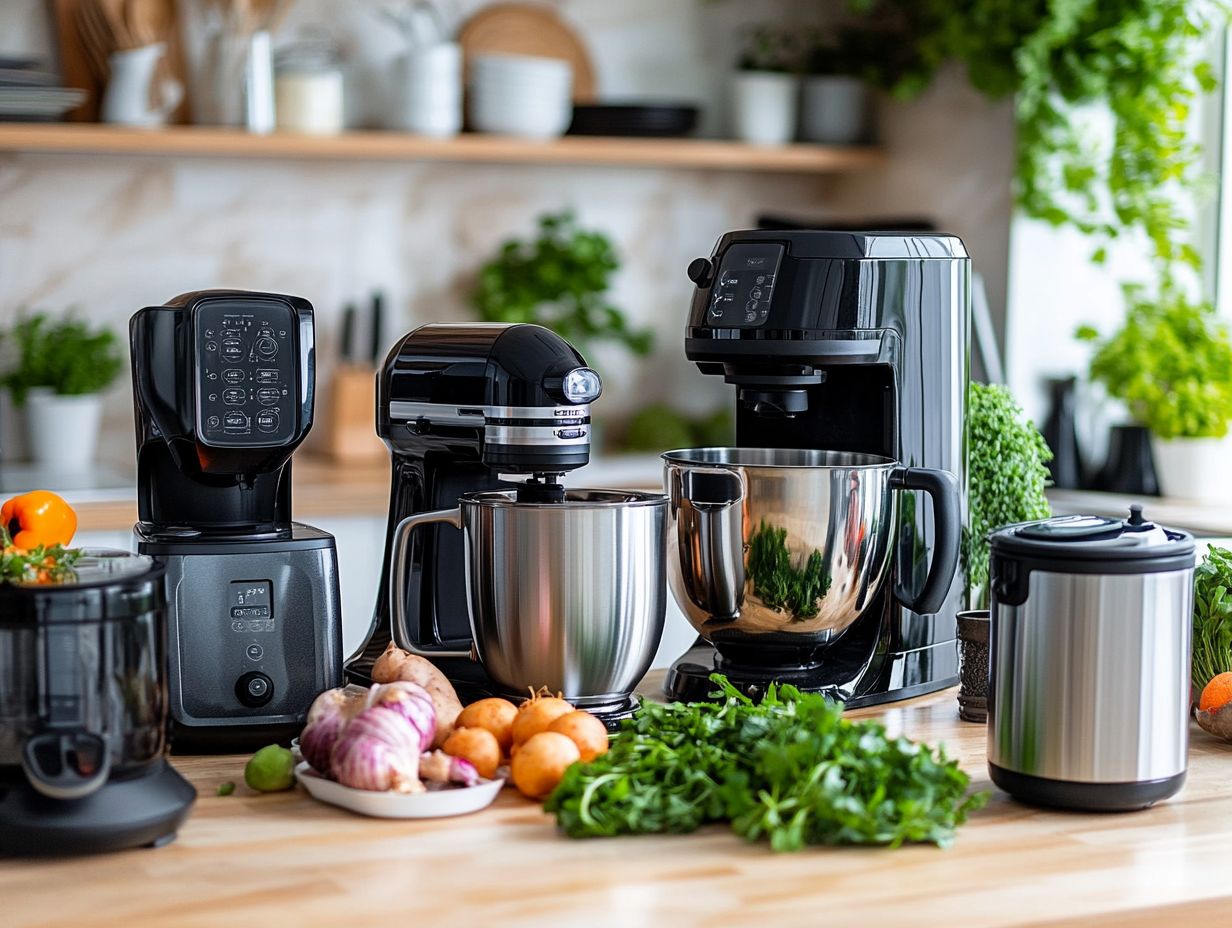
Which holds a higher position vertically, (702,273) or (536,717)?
(702,273)

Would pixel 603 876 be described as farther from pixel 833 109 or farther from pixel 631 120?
pixel 833 109

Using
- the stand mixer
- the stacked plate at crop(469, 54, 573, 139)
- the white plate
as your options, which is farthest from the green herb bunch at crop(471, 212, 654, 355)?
the white plate

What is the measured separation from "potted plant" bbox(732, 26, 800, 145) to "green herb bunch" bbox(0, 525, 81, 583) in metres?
2.68

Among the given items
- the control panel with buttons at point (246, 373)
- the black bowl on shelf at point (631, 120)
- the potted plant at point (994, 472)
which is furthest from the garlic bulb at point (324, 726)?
the black bowl on shelf at point (631, 120)

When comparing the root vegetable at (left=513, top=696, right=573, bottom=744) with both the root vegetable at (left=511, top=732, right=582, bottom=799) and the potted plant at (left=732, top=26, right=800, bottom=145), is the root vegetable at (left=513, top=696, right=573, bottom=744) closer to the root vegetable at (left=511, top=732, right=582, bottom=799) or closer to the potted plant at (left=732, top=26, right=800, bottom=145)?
the root vegetable at (left=511, top=732, right=582, bottom=799)

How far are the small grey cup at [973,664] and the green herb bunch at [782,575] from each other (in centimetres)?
14

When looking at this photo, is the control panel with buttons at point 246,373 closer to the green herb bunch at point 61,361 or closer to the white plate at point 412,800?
the white plate at point 412,800

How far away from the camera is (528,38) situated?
11.4 ft

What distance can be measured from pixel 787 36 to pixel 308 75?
118 centimetres

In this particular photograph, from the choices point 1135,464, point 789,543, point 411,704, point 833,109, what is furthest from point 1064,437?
point 411,704

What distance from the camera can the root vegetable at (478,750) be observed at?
1.15 metres

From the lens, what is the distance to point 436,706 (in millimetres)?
1214

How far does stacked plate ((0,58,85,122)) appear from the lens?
2877mm

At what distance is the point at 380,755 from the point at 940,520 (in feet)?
1.90
